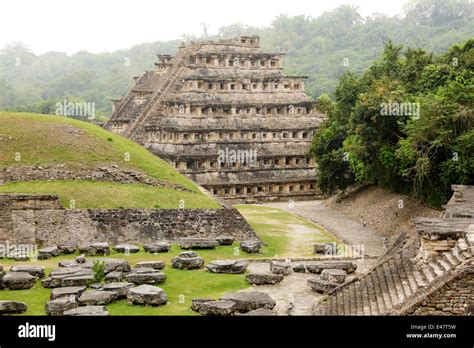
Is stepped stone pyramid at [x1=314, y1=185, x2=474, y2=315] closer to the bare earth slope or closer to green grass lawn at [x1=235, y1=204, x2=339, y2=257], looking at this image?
green grass lawn at [x1=235, y1=204, x2=339, y2=257]

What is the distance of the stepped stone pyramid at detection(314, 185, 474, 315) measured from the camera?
15711 millimetres

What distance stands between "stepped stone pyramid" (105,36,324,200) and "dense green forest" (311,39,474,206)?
12.2ft

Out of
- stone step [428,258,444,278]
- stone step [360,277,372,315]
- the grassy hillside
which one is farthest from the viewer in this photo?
the grassy hillside

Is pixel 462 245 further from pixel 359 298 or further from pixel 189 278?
pixel 189 278

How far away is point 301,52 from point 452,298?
10546 cm

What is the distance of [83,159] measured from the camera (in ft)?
113

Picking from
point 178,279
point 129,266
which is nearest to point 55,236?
point 129,266

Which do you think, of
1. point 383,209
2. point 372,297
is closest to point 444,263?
point 372,297

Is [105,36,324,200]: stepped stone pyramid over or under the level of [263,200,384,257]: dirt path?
over

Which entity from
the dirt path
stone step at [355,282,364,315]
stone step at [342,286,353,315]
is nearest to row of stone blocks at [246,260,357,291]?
stone step at [342,286,353,315]

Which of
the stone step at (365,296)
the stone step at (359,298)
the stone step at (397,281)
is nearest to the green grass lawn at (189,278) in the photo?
the stone step at (359,298)

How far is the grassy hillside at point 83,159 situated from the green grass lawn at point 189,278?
341cm

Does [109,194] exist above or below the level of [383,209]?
above

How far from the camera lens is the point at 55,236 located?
29.3 m
